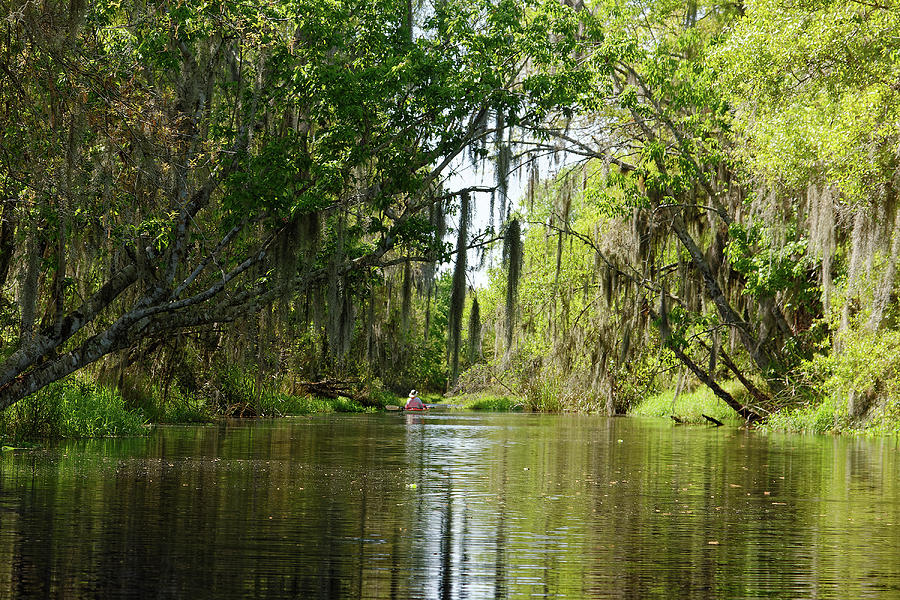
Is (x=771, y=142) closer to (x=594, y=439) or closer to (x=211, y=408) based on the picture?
(x=594, y=439)

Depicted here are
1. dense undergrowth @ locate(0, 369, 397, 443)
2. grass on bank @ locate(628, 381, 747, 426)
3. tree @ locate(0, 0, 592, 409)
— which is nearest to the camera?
tree @ locate(0, 0, 592, 409)

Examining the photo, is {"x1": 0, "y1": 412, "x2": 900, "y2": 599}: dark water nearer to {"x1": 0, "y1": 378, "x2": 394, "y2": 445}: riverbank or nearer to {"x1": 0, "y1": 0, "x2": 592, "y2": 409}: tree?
{"x1": 0, "y1": 378, "x2": 394, "y2": 445}: riverbank

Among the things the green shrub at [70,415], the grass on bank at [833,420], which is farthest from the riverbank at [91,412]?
the grass on bank at [833,420]

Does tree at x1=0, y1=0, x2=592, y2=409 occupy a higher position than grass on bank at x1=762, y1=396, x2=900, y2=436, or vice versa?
tree at x1=0, y1=0, x2=592, y2=409

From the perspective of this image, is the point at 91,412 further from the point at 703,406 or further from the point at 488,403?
the point at 488,403

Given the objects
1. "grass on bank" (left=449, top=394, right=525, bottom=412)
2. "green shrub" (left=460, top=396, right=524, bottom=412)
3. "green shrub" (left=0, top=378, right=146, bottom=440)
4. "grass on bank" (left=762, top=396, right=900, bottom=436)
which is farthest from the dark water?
"green shrub" (left=460, top=396, right=524, bottom=412)

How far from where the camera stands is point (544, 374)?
4691 centimetres

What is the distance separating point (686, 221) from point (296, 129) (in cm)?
1629

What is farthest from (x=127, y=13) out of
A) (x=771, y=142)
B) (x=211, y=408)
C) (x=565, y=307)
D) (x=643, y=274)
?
(x=565, y=307)

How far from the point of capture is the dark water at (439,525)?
621 cm

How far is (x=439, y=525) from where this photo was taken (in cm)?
895

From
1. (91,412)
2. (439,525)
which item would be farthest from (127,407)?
(439,525)

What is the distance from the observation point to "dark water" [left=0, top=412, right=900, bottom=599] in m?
6.21

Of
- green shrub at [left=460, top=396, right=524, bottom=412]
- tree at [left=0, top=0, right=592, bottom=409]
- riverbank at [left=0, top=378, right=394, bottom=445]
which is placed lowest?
green shrub at [left=460, top=396, right=524, bottom=412]
